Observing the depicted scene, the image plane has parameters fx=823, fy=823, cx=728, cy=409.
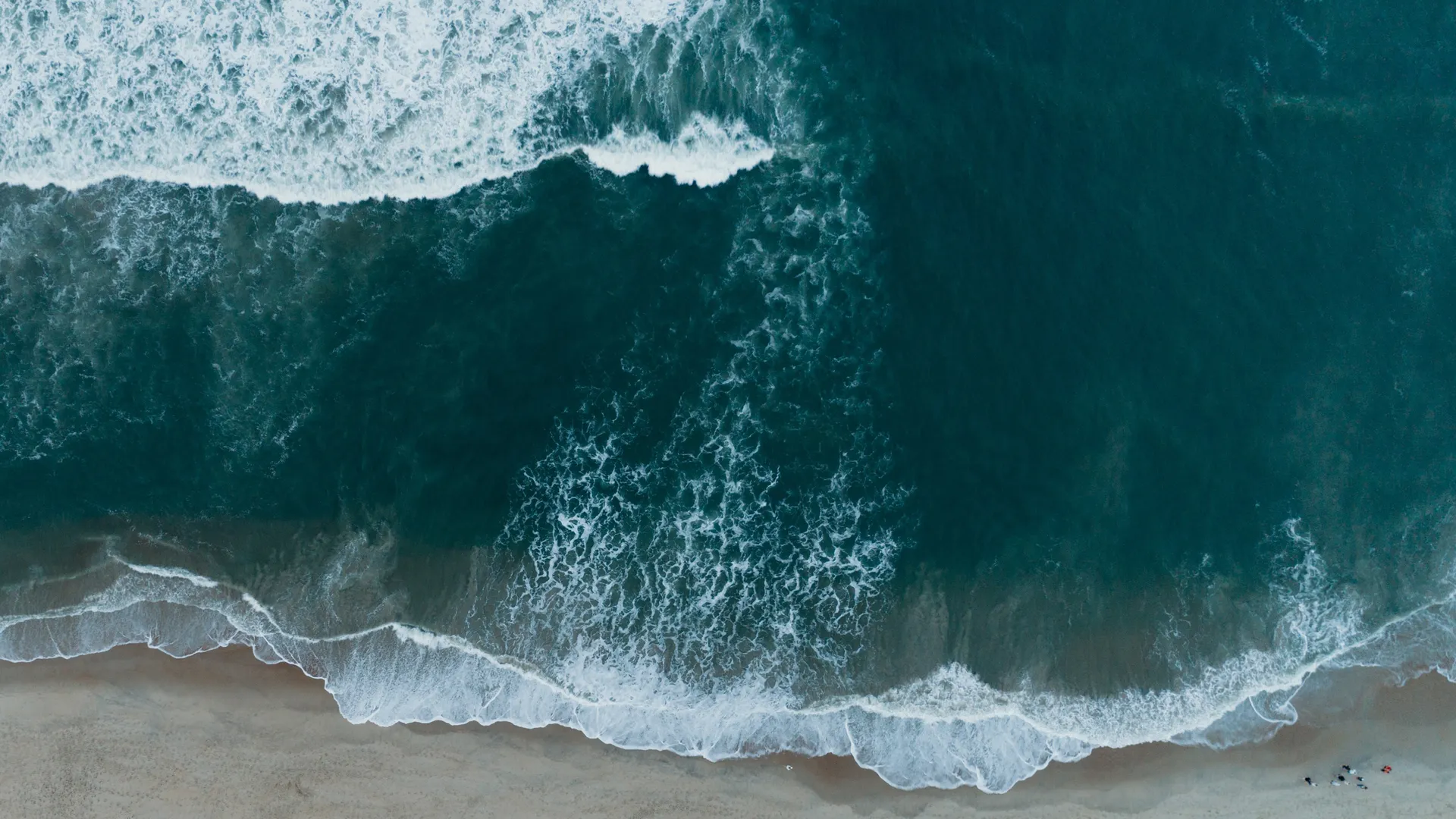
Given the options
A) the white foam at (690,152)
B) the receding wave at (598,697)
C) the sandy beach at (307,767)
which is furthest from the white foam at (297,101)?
the sandy beach at (307,767)

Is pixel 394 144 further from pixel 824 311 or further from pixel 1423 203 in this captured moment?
pixel 1423 203

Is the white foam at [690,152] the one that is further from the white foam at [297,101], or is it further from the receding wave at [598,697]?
the receding wave at [598,697]

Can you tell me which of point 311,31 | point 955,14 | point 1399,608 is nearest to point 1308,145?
point 955,14

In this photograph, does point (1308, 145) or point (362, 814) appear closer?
point (362, 814)

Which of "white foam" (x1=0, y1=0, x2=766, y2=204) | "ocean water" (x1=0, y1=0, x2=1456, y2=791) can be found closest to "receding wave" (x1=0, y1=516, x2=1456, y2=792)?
"ocean water" (x1=0, y1=0, x2=1456, y2=791)

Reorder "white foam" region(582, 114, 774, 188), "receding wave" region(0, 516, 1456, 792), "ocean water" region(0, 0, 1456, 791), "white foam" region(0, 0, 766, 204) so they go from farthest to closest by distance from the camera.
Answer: "white foam" region(582, 114, 774, 188) → "white foam" region(0, 0, 766, 204) → "ocean water" region(0, 0, 1456, 791) → "receding wave" region(0, 516, 1456, 792)

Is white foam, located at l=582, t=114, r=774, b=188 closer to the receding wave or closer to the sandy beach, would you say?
the receding wave
